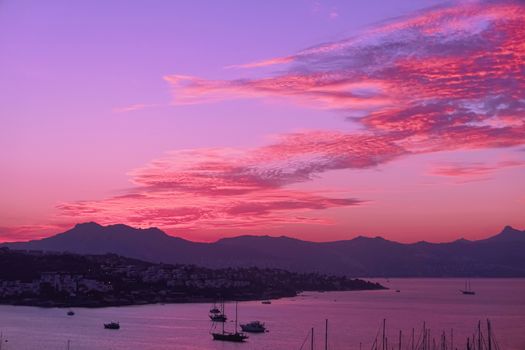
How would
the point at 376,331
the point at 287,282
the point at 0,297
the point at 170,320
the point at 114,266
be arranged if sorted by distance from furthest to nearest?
the point at 287,282, the point at 114,266, the point at 0,297, the point at 170,320, the point at 376,331

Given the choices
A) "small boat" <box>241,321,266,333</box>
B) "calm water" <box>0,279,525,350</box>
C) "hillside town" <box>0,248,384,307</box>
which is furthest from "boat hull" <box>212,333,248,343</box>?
"hillside town" <box>0,248,384,307</box>

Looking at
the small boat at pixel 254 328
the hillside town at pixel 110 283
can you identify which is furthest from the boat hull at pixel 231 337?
the hillside town at pixel 110 283

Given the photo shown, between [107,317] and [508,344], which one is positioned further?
[107,317]

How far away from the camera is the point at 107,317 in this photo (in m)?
91.2

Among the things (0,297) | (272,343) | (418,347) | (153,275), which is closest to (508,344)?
(418,347)

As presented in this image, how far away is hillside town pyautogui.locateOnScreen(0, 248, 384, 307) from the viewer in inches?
4525

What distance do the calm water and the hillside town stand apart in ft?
30.4

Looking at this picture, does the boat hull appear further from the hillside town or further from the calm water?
the hillside town

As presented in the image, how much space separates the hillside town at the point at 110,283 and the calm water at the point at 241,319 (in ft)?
30.4

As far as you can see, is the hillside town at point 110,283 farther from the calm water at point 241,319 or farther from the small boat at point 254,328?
the small boat at point 254,328

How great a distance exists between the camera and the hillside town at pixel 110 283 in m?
115

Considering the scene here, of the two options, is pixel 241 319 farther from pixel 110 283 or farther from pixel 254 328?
pixel 110 283

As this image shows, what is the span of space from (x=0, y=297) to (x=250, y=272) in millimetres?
86029

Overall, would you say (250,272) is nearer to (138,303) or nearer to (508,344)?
(138,303)
